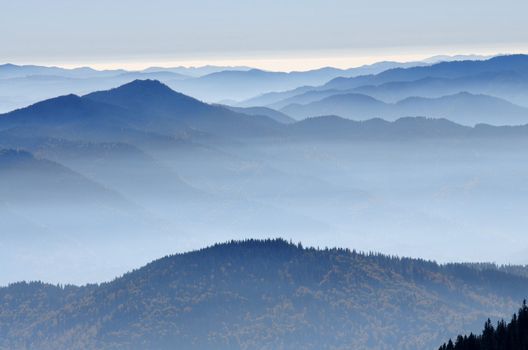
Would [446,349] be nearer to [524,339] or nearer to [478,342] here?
[478,342]

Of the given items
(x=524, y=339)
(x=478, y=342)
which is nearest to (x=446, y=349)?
(x=478, y=342)

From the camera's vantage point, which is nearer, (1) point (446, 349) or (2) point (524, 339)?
(2) point (524, 339)

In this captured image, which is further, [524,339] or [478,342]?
[478,342]

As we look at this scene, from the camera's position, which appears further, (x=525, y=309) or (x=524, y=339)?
(x=525, y=309)
